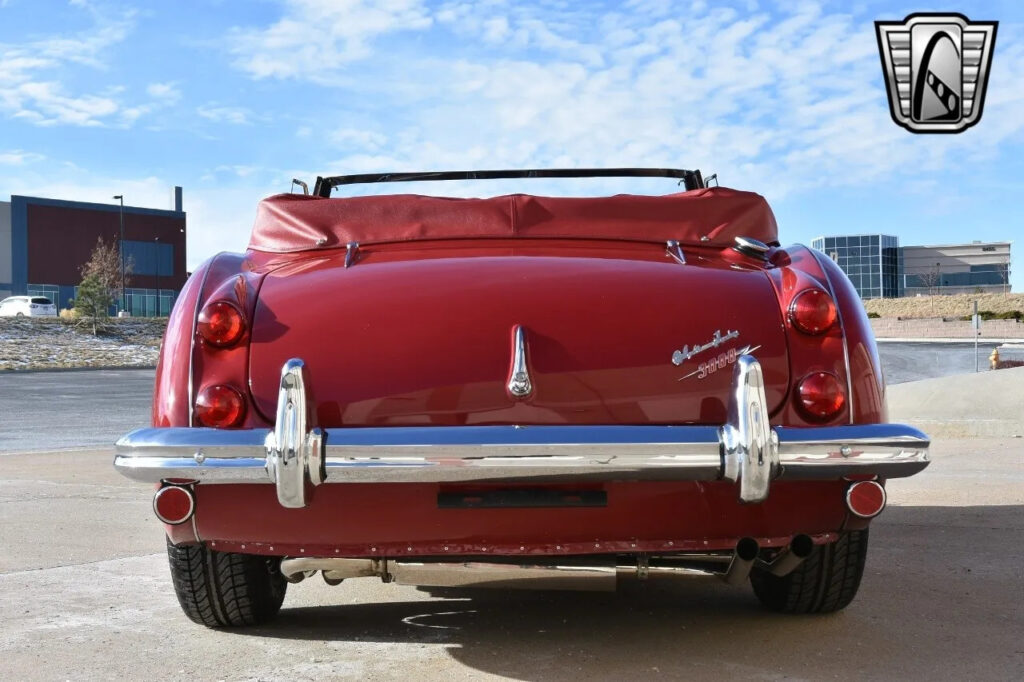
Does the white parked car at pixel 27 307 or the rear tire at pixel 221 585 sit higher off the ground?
the white parked car at pixel 27 307

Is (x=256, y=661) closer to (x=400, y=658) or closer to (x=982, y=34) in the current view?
(x=400, y=658)

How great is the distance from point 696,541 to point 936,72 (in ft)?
33.1

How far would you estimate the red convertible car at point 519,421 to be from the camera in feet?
9.81

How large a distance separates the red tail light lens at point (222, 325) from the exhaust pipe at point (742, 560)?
155cm

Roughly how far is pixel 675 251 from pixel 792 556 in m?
1.02

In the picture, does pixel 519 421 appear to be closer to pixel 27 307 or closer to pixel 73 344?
pixel 73 344

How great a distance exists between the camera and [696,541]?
10.6 ft

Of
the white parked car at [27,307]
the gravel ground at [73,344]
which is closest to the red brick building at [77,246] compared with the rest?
the white parked car at [27,307]

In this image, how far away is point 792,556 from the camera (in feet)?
11.6

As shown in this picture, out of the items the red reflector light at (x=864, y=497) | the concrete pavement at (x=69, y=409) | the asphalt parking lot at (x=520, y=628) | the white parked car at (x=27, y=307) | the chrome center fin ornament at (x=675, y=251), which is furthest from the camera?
the white parked car at (x=27, y=307)

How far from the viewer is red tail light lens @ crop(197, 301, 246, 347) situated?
3.28 metres

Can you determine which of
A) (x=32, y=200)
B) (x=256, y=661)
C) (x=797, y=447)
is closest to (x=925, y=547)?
(x=797, y=447)

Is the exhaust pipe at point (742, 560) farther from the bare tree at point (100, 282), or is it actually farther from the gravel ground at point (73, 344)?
the bare tree at point (100, 282)

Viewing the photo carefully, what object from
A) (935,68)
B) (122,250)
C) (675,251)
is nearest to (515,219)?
(675,251)
